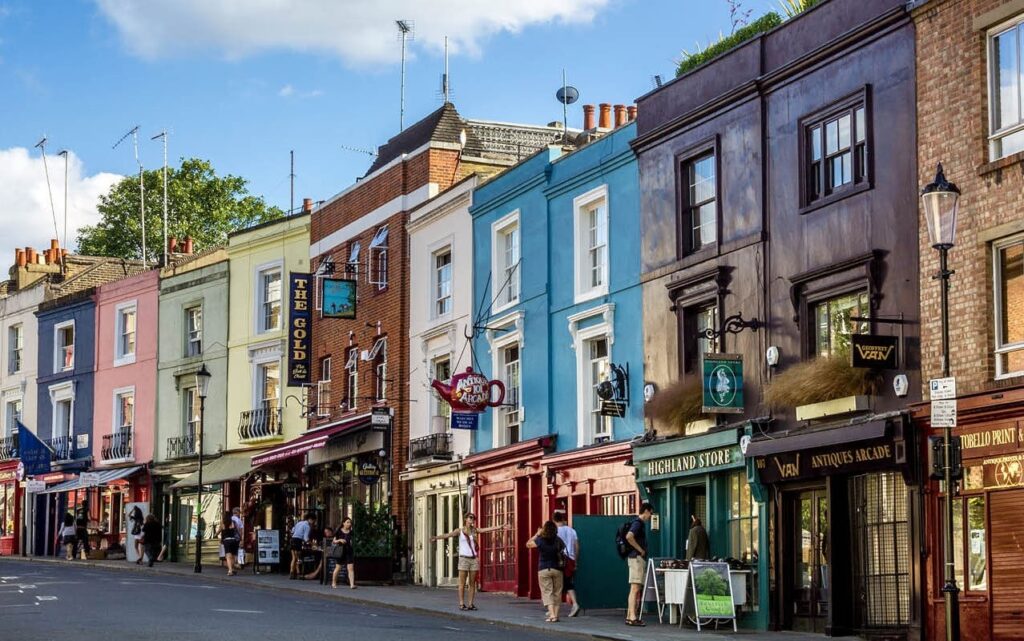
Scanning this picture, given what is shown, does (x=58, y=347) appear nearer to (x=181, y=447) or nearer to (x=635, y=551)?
(x=181, y=447)

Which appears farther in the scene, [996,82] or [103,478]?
[103,478]

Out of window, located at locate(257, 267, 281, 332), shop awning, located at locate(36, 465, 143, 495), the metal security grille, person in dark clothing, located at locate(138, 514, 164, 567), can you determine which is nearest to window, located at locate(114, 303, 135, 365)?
shop awning, located at locate(36, 465, 143, 495)

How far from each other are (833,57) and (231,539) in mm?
22867

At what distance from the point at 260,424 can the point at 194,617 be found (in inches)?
892

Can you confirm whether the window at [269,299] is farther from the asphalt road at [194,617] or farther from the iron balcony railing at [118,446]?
the asphalt road at [194,617]

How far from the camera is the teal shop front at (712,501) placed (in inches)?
983

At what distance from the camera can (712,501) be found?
26328 mm

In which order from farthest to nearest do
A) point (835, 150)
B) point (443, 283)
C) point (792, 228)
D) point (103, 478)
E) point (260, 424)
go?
point (103, 478) < point (260, 424) < point (443, 283) < point (792, 228) < point (835, 150)

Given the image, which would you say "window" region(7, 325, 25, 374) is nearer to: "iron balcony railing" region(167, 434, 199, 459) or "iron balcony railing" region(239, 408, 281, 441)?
"iron balcony railing" region(167, 434, 199, 459)

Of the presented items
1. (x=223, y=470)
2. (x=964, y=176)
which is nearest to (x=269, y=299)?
(x=223, y=470)

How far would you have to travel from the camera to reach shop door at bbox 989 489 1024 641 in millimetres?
19797

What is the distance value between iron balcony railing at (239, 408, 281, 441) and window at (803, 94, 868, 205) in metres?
24.6

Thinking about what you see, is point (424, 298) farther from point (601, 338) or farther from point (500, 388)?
point (601, 338)

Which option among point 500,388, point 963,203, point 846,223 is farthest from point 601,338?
point 963,203
